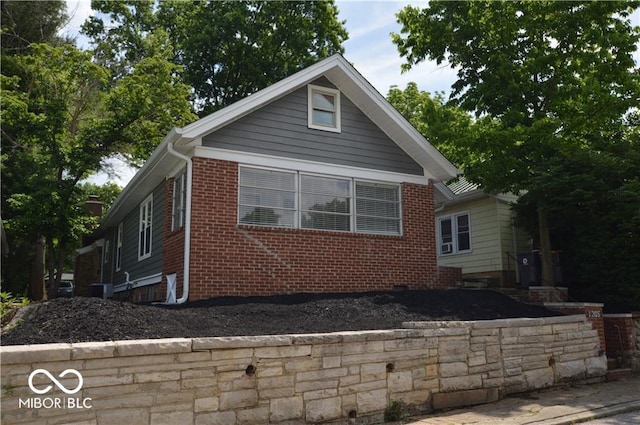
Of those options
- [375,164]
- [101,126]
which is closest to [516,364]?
[375,164]

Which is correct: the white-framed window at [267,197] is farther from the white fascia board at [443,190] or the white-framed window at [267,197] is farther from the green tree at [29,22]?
the green tree at [29,22]

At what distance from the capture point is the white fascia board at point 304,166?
10.5m

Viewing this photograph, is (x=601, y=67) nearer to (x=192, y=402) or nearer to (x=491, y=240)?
(x=491, y=240)

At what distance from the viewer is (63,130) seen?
15945 mm

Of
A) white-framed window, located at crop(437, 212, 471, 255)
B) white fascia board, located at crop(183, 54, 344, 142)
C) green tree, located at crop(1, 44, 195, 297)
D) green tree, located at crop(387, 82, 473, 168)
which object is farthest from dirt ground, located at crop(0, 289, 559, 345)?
Result: green tree, located at crop(1, 44, 195, 297)

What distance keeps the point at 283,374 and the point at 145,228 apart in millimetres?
9442

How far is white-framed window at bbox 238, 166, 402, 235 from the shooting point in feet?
35.5

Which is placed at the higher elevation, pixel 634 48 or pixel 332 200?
pixel 634 48

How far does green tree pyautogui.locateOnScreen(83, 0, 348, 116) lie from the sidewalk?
23.9m

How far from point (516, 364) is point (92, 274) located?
18.5 meters

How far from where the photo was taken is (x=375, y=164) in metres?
12.3

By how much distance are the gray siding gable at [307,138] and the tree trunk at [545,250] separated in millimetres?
3287

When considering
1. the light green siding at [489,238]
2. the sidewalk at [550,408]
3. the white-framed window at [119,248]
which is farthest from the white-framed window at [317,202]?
the white-framed window at [119,248]

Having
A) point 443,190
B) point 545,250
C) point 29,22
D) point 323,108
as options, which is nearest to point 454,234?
point 443,190
